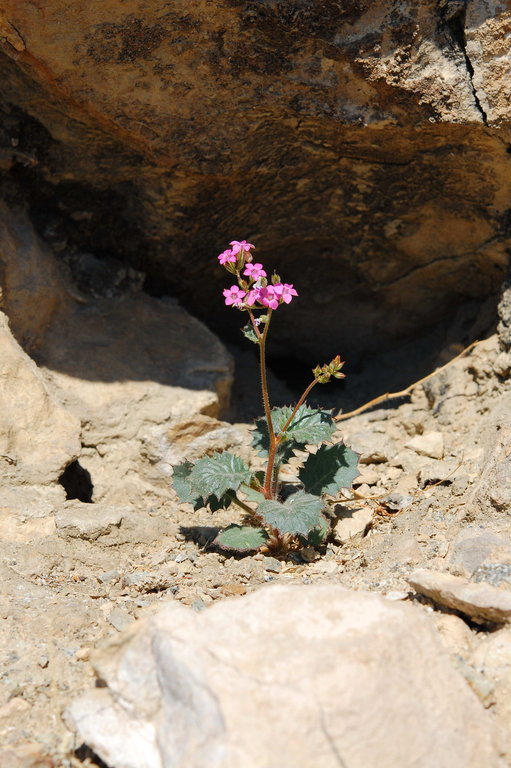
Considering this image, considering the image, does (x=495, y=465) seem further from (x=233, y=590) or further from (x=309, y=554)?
(x=233, y=590)

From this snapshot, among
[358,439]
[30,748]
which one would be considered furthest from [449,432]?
[30,748]

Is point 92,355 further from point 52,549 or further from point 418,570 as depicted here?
point 418,570

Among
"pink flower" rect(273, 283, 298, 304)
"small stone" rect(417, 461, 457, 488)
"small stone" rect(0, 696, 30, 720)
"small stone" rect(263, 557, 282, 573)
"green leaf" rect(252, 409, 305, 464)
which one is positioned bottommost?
"small stone" rect(0, 696, 30, 720)

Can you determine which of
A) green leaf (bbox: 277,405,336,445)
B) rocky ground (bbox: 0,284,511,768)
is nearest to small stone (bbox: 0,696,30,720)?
rocky ground (bbox: 0,284,511,768)

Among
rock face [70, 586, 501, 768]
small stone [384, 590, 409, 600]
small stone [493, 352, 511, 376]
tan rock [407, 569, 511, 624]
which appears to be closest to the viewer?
rock face [70, 586, 501, 768]

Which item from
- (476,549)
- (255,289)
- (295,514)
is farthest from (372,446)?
(255,289)

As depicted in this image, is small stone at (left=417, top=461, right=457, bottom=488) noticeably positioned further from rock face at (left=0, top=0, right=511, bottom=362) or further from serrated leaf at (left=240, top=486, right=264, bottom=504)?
rock face at (left=0, top=0, right=511, bottom=362)
